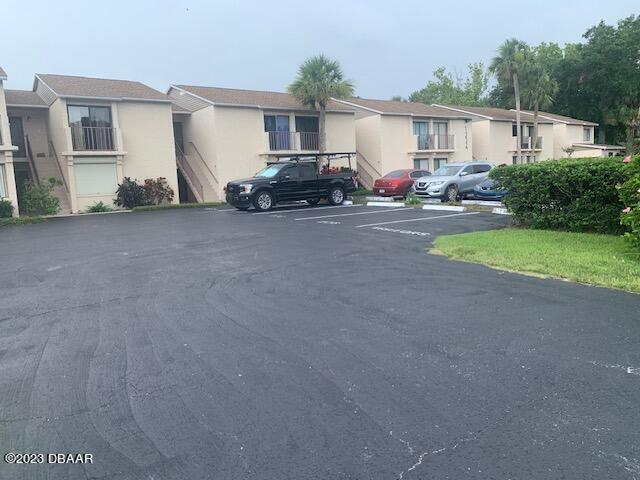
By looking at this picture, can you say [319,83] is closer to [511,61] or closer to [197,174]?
[197,174]

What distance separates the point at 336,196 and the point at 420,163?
567 inches

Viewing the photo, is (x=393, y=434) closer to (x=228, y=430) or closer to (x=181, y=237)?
(x=228, y=430)

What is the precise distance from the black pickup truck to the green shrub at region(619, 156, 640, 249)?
13551 mm

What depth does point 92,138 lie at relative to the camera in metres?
24.8

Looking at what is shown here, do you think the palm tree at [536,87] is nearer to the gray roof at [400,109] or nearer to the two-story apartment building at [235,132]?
the gray roof at [400,109]

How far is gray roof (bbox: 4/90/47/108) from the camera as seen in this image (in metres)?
25.6

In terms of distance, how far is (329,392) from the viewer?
3955mm

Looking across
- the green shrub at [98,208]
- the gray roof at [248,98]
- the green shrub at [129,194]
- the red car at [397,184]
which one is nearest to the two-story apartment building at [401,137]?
the gray roof at [248,98]

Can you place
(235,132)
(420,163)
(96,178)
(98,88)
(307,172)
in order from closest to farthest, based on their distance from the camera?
1. (307,172)
2. (96,178)
3. (98,88)
4. (235,132)
5. (420,163)

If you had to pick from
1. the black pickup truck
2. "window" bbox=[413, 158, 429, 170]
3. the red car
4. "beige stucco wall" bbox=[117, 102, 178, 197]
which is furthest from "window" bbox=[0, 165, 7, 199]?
"window" bbox=[413, 158, 429, 170]

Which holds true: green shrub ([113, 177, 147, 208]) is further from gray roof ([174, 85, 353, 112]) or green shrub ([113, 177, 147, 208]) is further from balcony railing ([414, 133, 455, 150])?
balcony railing ([414, 133, 455, 150])

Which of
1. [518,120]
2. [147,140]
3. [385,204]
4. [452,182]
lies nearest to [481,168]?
[452,182]

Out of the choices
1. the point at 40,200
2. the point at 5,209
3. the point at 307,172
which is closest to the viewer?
the point at 5,209

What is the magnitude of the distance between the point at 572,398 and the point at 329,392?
1.76 m
